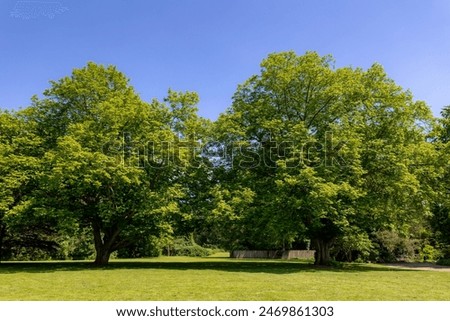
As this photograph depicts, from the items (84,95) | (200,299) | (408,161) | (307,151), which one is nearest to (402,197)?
(408,161)

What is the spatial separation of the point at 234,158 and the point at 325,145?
6583 millimetres

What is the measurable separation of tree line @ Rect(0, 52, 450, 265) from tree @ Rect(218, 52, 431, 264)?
101 millimetres

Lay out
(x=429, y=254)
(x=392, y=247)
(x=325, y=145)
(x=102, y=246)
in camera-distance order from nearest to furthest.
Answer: (x=325, y=145) < (x=102, y=246) < (x=392, y=247) < (x=429, y=254)

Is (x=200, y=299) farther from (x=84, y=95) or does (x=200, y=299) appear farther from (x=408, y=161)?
(x=84, y=95)

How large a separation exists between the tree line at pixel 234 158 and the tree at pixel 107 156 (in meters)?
0.09

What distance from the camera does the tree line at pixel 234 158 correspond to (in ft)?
82.0

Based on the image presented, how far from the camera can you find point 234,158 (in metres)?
28.6

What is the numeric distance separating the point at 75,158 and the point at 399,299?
762 inches

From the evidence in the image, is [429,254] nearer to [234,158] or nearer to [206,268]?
[234,158]

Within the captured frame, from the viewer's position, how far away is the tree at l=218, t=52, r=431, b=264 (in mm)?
24984

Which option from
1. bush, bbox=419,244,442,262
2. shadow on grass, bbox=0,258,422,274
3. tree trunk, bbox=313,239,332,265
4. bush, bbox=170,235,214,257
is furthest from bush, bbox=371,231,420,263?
bush, bbox=170,235,214,257

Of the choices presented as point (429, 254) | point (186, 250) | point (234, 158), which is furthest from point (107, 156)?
point (186, 250)

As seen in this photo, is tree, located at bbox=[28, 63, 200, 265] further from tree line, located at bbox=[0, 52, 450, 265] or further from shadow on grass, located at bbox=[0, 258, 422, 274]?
shadow on grass, located at bbox=[0, 258, 422, 274]

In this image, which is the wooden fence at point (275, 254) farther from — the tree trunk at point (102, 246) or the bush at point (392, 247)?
the tree trunk at point (102, 246)
